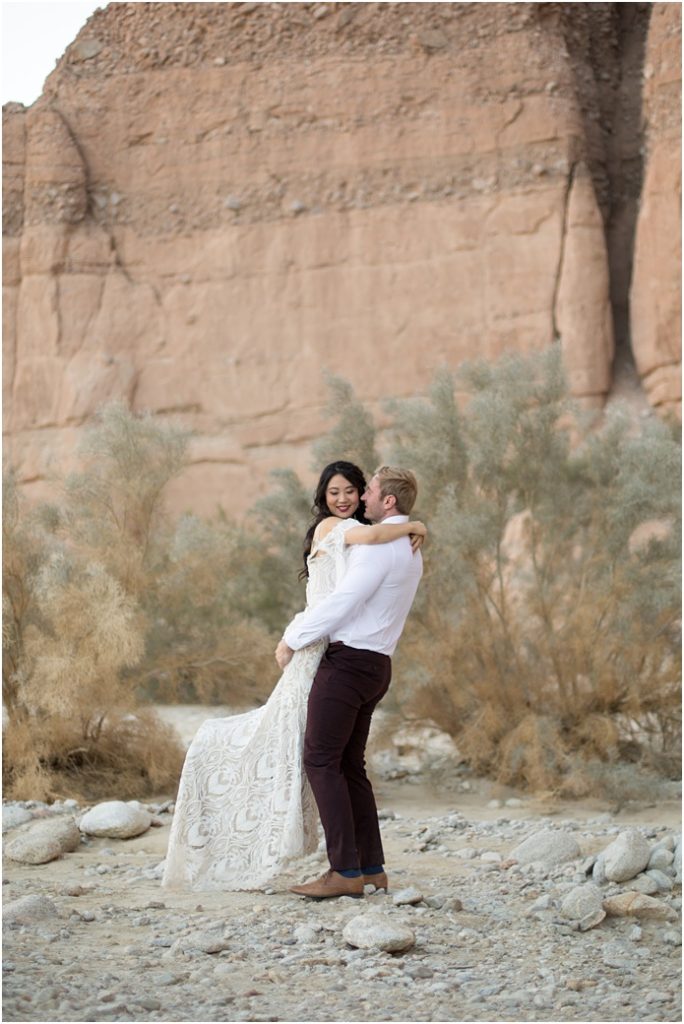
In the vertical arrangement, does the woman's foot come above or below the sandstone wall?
below

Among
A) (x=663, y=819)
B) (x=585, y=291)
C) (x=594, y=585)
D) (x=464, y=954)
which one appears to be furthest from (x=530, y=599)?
(x=585, y=291)

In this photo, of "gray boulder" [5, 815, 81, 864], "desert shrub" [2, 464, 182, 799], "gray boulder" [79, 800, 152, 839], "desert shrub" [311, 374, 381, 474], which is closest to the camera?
"gray boulder" [5, 815, 81, 864]

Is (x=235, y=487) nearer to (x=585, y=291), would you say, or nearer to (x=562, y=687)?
(x=585, y=291)

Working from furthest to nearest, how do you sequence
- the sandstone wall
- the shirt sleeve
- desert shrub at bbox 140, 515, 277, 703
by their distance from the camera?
1. the sandstone wall
2. desert shrub at bbox 140, 515, 277, 703
3. the shirt sleeve

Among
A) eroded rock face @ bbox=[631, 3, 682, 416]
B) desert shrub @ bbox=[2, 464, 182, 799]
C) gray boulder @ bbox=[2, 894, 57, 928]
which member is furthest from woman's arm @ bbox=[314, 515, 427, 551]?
eroded rock face @ bbox=[631, 3, 682, 416]

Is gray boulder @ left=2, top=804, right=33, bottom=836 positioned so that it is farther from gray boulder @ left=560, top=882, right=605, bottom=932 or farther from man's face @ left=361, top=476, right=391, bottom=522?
man's face @ left=361, top=476, right=391, bottom=522

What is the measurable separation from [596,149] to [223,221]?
6.07m

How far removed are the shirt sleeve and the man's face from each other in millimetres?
197

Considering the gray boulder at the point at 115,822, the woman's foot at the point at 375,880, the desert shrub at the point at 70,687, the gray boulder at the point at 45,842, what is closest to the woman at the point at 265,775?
the woman's foot at the point at 375,880

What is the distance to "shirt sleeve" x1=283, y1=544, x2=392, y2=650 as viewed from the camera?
515 cm

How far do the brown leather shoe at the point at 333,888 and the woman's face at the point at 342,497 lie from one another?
1.53m

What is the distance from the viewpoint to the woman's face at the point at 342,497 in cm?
546

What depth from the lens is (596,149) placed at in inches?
784

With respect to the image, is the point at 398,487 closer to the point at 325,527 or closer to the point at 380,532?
the point at 380,532
